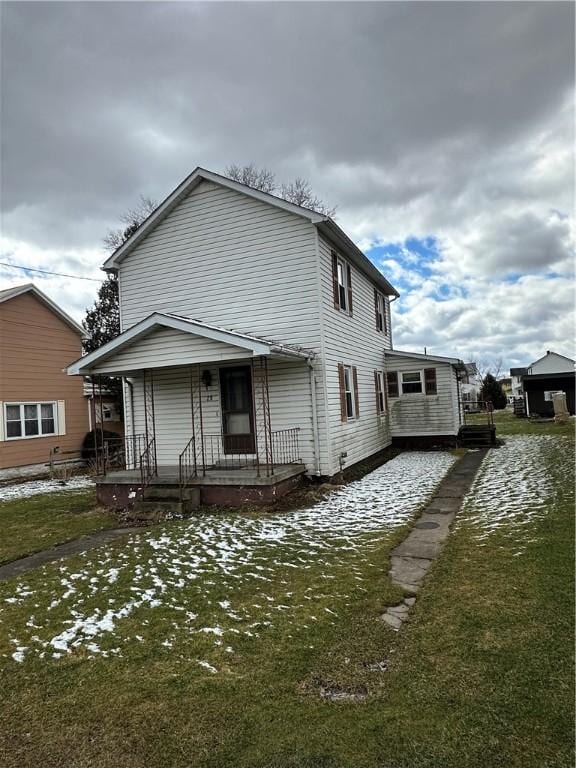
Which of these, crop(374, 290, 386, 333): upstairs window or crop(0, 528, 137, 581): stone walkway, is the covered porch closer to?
crop(0, 528, 137, 581): stone walkway

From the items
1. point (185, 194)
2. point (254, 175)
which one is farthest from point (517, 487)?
point (254, 175)

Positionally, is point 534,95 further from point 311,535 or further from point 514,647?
point 514,647

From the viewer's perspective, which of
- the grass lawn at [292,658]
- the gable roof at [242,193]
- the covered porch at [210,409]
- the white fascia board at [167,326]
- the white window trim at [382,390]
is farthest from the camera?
the white window trim at [382,390]

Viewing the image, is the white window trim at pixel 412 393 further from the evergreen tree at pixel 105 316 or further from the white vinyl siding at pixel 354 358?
the evergreen tree at pixel 105 316

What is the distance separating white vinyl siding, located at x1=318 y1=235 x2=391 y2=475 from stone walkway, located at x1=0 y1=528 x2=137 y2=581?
4940 millimetres

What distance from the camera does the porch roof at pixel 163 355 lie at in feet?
29.8

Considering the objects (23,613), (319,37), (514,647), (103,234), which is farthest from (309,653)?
(103,234)

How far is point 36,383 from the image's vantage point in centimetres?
1817

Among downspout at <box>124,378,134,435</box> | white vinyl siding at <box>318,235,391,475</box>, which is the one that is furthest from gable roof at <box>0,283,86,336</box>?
white vinyl siding at <box>318,235,391,475</box>

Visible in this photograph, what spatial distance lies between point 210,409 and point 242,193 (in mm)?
5580

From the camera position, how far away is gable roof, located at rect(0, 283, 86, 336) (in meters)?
17.1

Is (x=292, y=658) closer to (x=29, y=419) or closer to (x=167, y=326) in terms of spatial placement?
(x=167, y=326)

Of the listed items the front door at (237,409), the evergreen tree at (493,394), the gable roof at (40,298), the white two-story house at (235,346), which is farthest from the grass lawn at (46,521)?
the evergreen tree at (493,394)

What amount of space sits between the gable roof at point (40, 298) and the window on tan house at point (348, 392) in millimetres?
12758
